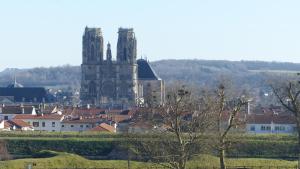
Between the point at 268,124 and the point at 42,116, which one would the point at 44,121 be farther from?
the point at 268,124

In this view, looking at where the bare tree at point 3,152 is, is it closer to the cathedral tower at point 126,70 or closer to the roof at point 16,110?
the roof at point 16,110

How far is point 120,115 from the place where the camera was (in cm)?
9950

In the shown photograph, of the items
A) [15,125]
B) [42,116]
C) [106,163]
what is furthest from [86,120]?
[106,163]

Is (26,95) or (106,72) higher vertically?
(106,72)

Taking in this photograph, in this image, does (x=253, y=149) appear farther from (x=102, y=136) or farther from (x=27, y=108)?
(x=27, y=108)

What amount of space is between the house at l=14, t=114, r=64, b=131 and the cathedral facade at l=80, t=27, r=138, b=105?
Answer: 29.6 meters

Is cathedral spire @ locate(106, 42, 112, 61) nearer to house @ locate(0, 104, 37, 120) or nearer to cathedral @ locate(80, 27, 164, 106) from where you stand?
cathedral @ locate(80, 27, 164, 106)

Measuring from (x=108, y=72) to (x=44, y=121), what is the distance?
1292 inches

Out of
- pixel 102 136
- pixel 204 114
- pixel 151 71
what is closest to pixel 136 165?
pixel 204 114

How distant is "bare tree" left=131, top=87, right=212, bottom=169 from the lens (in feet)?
140

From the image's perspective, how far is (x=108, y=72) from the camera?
427ft

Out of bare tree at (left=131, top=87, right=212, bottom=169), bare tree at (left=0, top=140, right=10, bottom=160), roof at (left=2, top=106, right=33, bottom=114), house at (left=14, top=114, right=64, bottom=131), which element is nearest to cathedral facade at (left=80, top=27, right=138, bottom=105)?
roof at (left=2, top=106, right=33, bottom=114)

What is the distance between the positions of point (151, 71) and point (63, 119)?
44627 mm

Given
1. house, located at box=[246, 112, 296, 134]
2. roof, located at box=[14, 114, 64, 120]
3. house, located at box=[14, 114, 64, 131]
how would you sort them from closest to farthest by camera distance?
1. house, located at box=[246, 112, 296, 134]
2. house, located at box=[14, 114, 64, 131]
3. roof, located at box=[14, 114, 64, 120]
